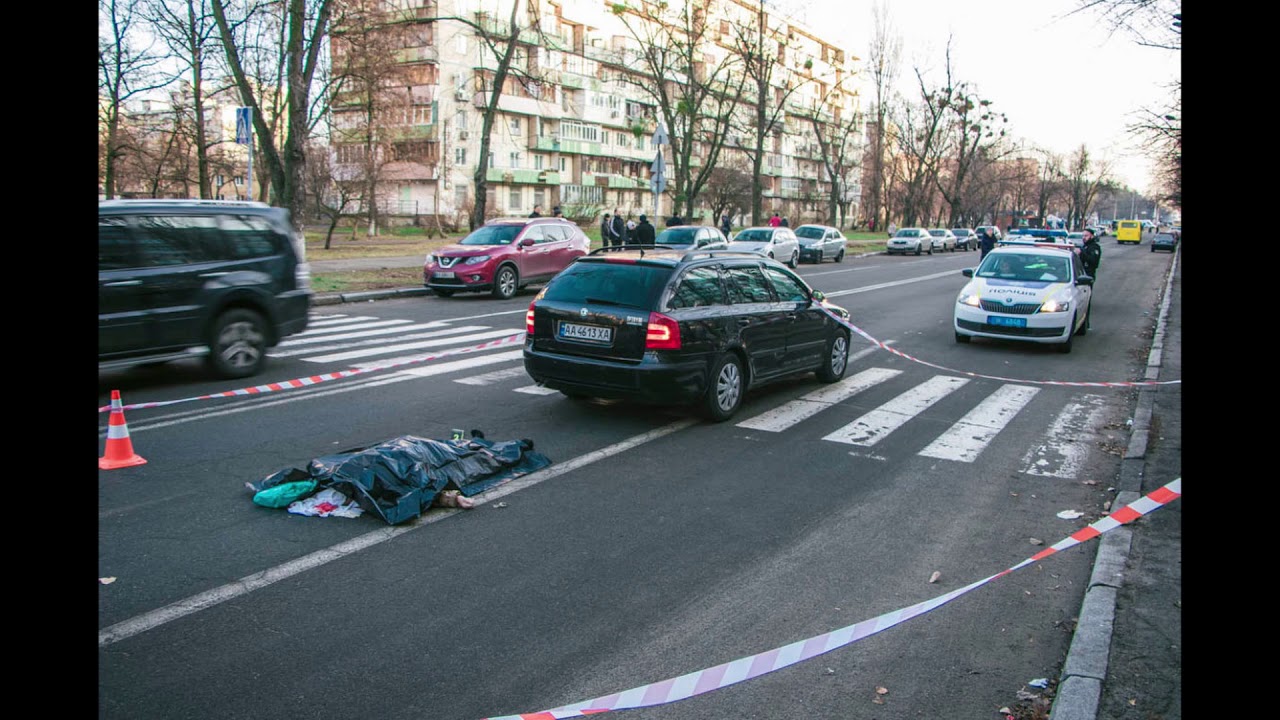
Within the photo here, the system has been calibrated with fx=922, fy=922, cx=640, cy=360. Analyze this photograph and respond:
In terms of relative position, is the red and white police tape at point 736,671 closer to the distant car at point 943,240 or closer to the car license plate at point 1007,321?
the car license plate at point 1007,321

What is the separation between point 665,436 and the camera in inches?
322

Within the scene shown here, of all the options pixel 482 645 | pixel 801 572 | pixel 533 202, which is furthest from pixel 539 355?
pixel 533 202

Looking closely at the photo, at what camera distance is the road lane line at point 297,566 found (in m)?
4.19

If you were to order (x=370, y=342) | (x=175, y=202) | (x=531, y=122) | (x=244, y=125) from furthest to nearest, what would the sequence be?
1. (x=531, y=122)
2. (x=244, y=125)
3. (x=370, y=342)
4. (x=175, y=202)

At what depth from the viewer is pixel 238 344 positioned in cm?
1055

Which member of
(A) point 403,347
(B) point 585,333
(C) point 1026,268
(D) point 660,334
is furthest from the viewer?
(C) point 1026,268

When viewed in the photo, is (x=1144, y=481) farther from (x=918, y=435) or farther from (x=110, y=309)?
(x=110, y=309)

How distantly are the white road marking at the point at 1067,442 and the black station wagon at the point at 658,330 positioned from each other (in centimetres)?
270

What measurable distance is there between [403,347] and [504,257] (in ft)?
25.2

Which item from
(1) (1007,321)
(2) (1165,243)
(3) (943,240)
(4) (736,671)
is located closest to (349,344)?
(1) (1007,321)

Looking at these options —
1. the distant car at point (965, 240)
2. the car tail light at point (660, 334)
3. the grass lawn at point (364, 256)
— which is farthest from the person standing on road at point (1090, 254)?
the distant car at point (965, 240)

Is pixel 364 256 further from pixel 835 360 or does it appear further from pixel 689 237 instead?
pixel 835 360
